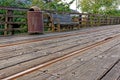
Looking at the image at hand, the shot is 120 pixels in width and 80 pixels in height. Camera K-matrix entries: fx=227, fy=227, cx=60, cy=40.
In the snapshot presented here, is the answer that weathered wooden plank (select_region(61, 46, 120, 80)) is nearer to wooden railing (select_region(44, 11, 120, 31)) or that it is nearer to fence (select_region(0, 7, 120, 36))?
fence (select_region(0, 7, 120, 36))

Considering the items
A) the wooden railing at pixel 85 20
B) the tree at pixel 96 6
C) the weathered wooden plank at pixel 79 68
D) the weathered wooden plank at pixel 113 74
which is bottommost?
the weathered wooden plank at pixel 113 74

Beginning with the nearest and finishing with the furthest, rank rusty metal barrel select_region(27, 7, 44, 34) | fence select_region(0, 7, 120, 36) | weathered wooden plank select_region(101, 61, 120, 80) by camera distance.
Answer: weathered wooden plank select_region(101, 61, 120, 80) → fence select_region(0, 7, 120, 36) → rusty metal barrel select_region(27, 7, 44, 34)

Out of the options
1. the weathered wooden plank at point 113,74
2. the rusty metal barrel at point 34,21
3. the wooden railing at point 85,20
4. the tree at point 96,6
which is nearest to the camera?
the weathered wooden plank at point 113,74

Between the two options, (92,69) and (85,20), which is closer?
(92,69)

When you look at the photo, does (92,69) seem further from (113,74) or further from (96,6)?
(96,6)

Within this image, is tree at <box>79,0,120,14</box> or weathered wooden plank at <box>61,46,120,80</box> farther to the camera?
tree at <box>79,0,120,14</box>

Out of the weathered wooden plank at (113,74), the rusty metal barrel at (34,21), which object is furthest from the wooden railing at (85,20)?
the weathered wooden plank at (113,74)

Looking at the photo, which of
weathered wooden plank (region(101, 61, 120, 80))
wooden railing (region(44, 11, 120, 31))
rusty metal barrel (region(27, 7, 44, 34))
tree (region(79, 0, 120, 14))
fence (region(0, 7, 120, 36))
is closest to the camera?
weathered wooden plank (region(101, 61, 120, 80))

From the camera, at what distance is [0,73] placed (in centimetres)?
239

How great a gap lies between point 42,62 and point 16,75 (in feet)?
2.16

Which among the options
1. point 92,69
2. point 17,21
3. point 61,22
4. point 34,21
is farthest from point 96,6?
point 92,69

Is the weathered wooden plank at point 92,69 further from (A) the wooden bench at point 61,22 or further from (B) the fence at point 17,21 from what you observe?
(A) the wooden bench at point 61,22

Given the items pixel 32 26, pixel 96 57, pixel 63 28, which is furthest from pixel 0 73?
pixel 63 28

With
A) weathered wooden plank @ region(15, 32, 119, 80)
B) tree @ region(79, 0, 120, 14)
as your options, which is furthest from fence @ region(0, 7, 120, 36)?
tree @ region(79, 0, 120, 14)
